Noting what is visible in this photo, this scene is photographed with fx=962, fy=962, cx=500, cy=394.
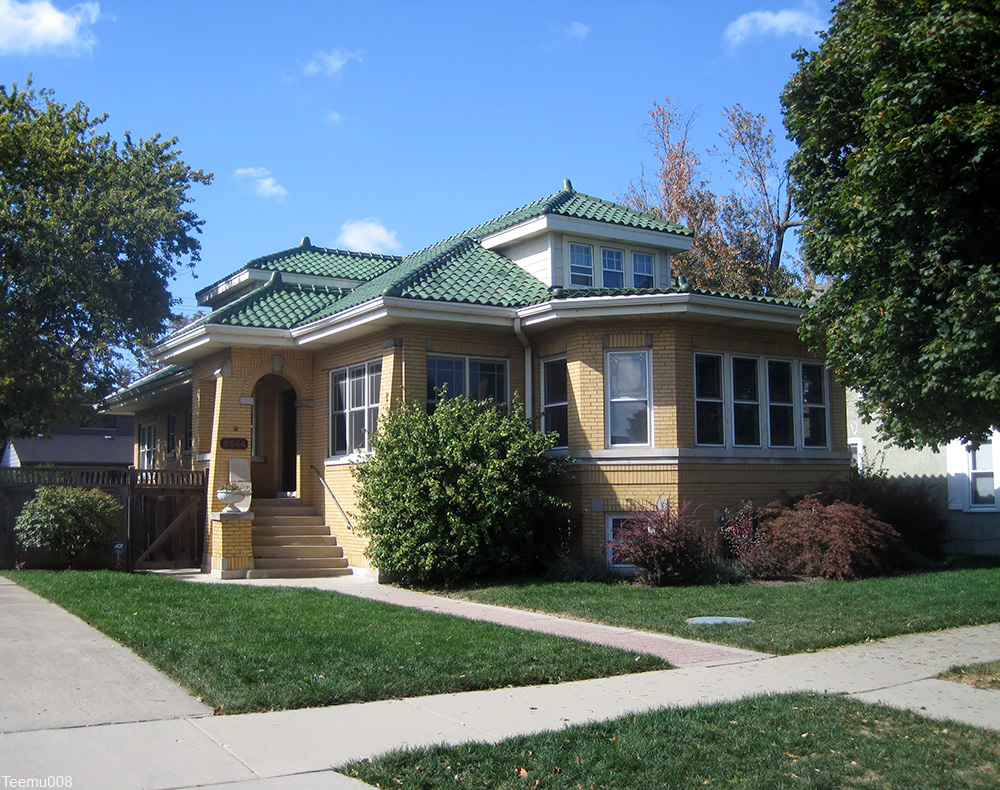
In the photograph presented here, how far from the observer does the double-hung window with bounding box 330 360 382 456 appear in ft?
56.0

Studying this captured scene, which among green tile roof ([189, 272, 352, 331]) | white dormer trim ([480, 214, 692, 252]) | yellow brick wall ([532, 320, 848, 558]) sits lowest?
yellow brick wall ([532, 320, 848, 558])

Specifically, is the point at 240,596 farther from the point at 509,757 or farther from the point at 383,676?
the point at 509,757

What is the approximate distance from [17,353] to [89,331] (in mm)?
2085

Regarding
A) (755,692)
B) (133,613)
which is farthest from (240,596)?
(755,692)

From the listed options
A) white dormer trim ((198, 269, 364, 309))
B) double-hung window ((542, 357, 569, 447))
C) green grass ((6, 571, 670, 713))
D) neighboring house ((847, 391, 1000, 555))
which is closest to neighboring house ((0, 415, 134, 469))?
white dormer trim ((198, 269, 364, 309))

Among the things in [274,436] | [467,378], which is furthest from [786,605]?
[274,436]

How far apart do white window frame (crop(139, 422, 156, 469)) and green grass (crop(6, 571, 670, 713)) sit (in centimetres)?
1576

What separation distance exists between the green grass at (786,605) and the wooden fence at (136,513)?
6.54m

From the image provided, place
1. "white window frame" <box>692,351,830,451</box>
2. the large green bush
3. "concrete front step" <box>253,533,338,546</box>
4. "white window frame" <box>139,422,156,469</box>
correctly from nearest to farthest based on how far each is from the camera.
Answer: the large green bush < "white window frame" <box>692,351,830,451</box> < "concrete front step" <box>253,533,338,546</box> < "white window frame" <box>139,422,156,469</box>

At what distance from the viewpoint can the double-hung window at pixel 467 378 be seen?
653 inches

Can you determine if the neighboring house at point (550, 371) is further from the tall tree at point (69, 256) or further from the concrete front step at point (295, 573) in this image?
the tall tree at point (69, 256)

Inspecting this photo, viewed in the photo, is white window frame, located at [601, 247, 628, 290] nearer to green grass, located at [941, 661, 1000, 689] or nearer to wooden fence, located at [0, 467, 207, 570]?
wooden fence, located at [0, 467, 207, 570]

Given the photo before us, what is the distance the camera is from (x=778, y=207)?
34656mm

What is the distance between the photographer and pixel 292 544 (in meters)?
17.3
